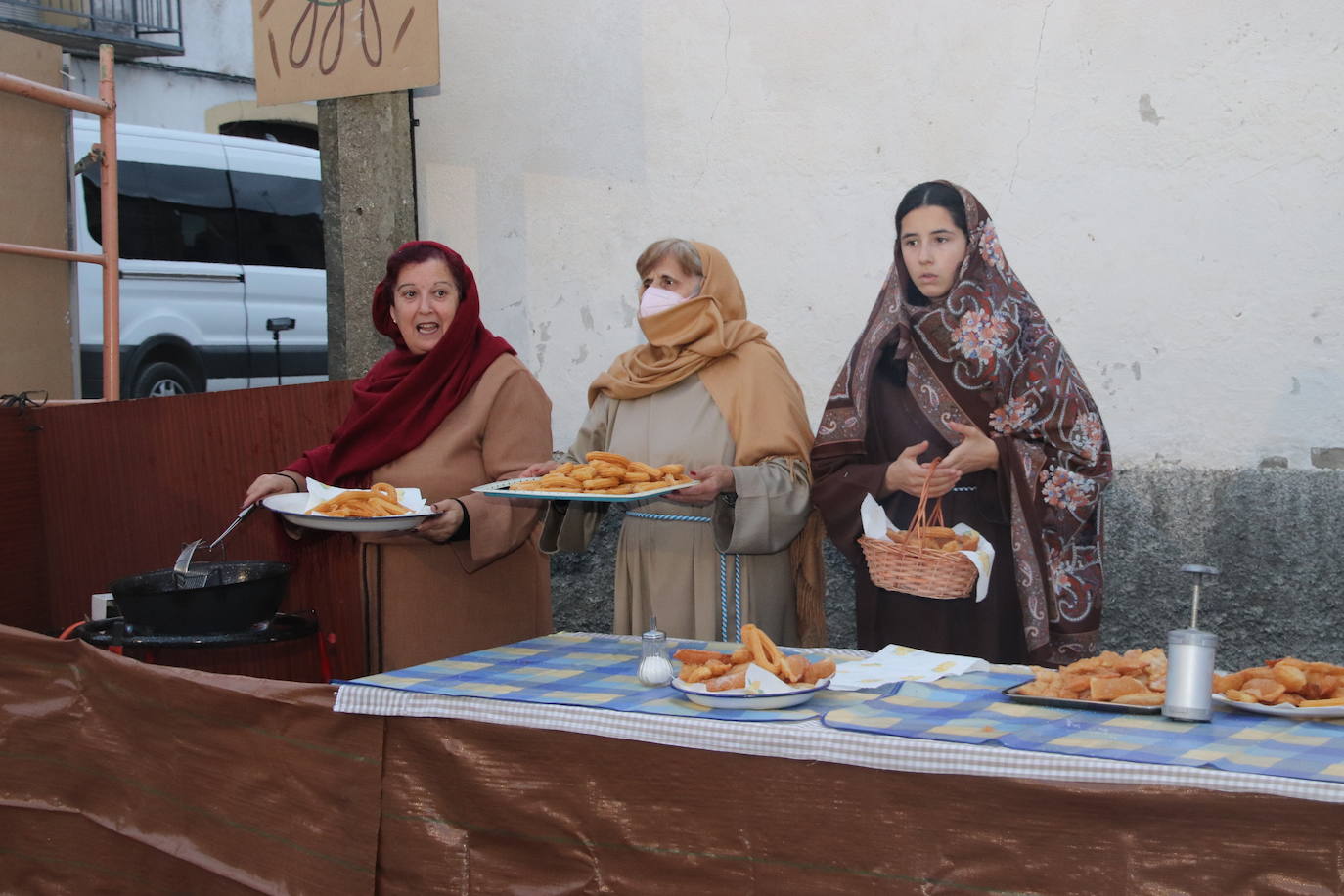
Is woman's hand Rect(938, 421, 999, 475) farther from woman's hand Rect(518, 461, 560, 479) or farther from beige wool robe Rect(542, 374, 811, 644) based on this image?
woman's hand Rect(518, 461, 560, 479)

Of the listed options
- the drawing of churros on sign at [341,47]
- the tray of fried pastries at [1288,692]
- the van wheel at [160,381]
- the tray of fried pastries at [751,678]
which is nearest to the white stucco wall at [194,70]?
the van wheel at [160,381]

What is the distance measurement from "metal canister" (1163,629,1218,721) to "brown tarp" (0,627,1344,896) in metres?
0.30

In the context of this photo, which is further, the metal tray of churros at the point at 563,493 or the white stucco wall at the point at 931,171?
the white stucco wall at the point at 931,171

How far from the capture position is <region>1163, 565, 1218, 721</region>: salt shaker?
2.33 meters

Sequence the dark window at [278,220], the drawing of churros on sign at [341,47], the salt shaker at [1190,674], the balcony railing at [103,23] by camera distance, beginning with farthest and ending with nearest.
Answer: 1. the balcony railing at [103,23]
2. the dark window at [278,220]
3. the drawing of churros on sign at [341,47]
4. the salt shaker at [1190,674]

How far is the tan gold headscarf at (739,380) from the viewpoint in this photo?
355 centimetres

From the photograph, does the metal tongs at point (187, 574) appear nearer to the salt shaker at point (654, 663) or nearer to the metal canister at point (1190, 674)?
the salt shaker at point (654, 663)

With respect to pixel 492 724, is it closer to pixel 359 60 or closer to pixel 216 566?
pixel 216 566

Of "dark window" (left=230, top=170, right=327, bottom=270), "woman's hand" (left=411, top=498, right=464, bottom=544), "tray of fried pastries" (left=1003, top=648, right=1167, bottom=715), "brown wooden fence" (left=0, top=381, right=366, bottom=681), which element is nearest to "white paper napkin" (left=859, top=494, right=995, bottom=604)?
"tray of fried pastries" (left=1003, top=648, right=1167, bottom=715)

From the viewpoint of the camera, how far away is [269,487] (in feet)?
12.3

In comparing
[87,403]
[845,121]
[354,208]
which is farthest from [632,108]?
[87,403]

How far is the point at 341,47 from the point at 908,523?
2820 mm

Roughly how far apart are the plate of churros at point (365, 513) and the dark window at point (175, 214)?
21.6ft

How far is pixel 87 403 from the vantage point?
15.6 ft
